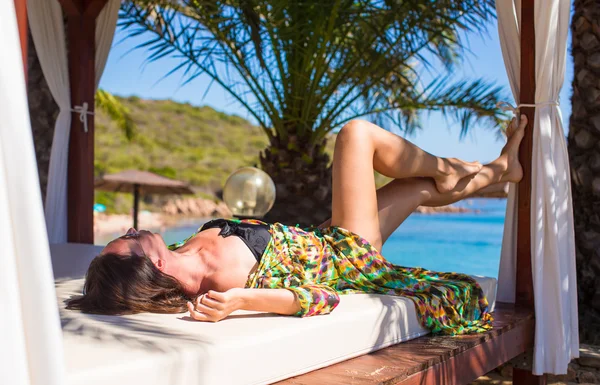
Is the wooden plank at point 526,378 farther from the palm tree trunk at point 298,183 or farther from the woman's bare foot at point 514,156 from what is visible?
the palm tree trunk at point 298,183

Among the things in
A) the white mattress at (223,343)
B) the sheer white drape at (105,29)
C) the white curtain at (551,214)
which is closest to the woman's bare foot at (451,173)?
the white curtain at (551,214)

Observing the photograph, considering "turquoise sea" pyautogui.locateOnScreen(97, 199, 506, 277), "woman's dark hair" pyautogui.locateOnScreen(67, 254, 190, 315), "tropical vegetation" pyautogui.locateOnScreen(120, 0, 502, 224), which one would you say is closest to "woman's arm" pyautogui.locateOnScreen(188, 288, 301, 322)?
"woman's dark hair" pyautogui.locateOnScreen(67, 254, 190, 315)

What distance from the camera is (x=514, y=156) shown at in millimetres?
3254

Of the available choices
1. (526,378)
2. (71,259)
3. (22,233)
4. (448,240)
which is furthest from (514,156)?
(448,240)

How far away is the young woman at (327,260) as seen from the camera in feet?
6.66

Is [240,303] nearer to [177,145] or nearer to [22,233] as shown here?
[22,233]

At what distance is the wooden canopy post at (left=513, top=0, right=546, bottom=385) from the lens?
3283 millimetres

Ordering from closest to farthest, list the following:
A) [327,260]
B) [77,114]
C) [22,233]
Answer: [22,233]
[327,260]
[77,114]

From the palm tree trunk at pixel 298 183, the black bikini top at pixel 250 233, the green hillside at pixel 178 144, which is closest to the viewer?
the black bikini top at pixel 250 233

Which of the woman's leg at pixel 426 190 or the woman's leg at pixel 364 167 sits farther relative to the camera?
the woman's leg at pixel 426 190

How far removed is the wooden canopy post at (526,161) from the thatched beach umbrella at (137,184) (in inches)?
359

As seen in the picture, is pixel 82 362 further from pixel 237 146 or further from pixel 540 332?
pixel 237 146

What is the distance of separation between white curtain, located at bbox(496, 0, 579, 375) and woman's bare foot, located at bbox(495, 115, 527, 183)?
8cm

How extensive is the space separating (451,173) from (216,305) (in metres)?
1.55
